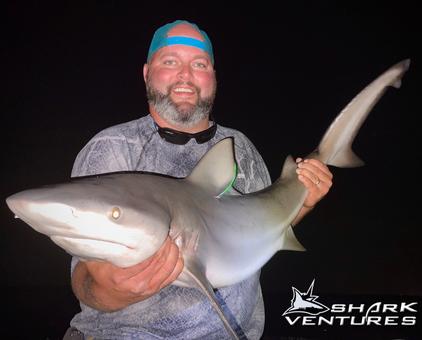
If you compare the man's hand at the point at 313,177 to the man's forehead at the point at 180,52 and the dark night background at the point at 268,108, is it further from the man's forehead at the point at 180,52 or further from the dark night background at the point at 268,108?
the dark night background at the point at 268,108

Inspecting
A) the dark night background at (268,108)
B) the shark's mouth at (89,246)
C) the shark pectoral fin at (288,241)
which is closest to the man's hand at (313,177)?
the shark pectoral fin at (288,241)

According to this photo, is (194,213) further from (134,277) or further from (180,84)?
(180,84)

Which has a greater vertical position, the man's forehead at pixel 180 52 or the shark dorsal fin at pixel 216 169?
the man's forehead at pixel 180 52

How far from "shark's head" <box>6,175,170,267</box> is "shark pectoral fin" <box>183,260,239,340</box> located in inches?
6.4

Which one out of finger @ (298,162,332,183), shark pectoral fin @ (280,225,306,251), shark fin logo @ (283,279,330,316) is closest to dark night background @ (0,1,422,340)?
shark fin logo @ (283,279,330,316)

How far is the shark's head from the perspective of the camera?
21.3 inches

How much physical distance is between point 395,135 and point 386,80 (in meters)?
4.43

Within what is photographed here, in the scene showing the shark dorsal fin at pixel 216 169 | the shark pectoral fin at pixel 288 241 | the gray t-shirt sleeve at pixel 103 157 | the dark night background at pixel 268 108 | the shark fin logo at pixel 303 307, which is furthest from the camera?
the dark night background at pixel 268 108

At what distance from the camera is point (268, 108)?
511 cm

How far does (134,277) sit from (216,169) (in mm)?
377

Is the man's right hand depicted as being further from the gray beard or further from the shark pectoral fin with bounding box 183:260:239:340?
the gray beard

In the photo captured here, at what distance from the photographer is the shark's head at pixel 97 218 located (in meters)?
0.54

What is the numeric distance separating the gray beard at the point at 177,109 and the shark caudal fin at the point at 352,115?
524 mm

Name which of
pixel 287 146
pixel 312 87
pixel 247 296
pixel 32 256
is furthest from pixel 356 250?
pixel 32 256
